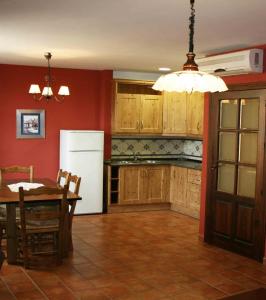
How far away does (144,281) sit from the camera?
433cm

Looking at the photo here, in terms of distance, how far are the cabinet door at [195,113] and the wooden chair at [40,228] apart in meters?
3.54

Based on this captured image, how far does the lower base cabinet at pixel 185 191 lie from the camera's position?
7.19 meters

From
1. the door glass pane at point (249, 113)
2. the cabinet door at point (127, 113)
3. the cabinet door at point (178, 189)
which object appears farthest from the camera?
the cabinet door at point (127, 113)

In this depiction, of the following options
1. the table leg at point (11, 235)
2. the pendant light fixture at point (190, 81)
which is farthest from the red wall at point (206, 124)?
the pendant light fixture at point (190, 81)

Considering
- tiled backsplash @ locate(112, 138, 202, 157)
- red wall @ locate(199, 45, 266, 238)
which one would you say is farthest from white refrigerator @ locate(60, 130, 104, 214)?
red wall @ locate(199, 45, 266, 238)

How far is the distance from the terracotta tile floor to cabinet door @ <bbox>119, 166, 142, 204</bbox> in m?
1.21

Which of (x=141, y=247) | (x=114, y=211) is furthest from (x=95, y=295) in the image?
(x=114, y=211)

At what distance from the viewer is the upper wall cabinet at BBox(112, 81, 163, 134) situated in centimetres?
762

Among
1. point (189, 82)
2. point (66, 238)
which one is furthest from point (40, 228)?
point (189, 82)

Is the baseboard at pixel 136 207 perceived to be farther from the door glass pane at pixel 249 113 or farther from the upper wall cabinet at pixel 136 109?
the door glass pane at pixel 249 113

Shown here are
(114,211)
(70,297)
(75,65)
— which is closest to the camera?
(70,297)

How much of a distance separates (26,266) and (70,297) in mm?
883

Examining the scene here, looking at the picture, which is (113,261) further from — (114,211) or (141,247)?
(114,211)

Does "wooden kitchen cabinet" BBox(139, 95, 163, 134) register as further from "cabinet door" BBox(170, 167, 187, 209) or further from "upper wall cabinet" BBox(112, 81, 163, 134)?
"cabinet door" BBox(170, 167, 187, 209)
